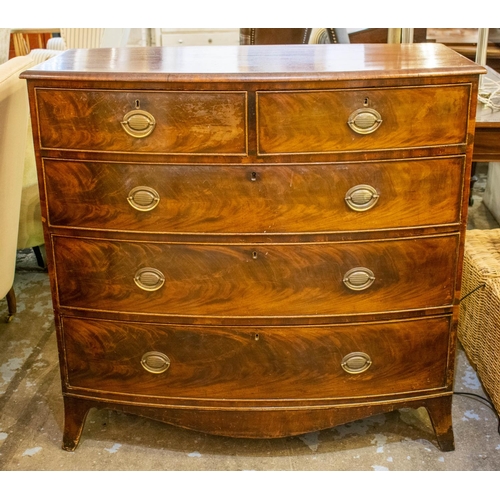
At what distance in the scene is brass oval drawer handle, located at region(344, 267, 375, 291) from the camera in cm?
187

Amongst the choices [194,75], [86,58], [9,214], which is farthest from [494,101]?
[9,214]

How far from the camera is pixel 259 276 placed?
73.5 inches

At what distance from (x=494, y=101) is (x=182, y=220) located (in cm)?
119

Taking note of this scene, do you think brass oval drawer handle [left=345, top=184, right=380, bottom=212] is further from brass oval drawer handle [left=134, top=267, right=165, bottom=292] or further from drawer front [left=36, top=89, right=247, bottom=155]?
brass oval drawer handle [left=134, top=267, right=165, bottom=292]

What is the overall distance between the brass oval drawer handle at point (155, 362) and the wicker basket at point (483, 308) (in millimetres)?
1046

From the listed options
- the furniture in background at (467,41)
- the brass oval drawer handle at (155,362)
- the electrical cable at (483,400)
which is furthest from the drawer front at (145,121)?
the furniture in background at (467,41)

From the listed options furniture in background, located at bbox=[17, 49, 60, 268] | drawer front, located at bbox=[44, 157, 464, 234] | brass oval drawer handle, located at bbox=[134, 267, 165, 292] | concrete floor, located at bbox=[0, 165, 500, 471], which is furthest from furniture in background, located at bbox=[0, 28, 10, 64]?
brass oval drawer handle, located at bbox=[134, 267, 165, 292]

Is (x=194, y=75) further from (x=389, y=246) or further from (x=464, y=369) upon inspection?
(x=464, y=369)

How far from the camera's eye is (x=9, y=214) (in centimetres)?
235

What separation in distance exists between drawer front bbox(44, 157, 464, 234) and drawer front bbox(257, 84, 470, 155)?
5 centimetres

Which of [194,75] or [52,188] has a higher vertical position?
[194,75]

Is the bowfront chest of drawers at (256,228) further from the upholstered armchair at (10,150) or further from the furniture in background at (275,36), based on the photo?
the furniture in background at (275,36)

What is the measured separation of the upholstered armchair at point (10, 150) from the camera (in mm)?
2166

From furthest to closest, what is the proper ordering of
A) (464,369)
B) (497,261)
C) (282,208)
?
(464,369)
(497,261)
(282,208)
